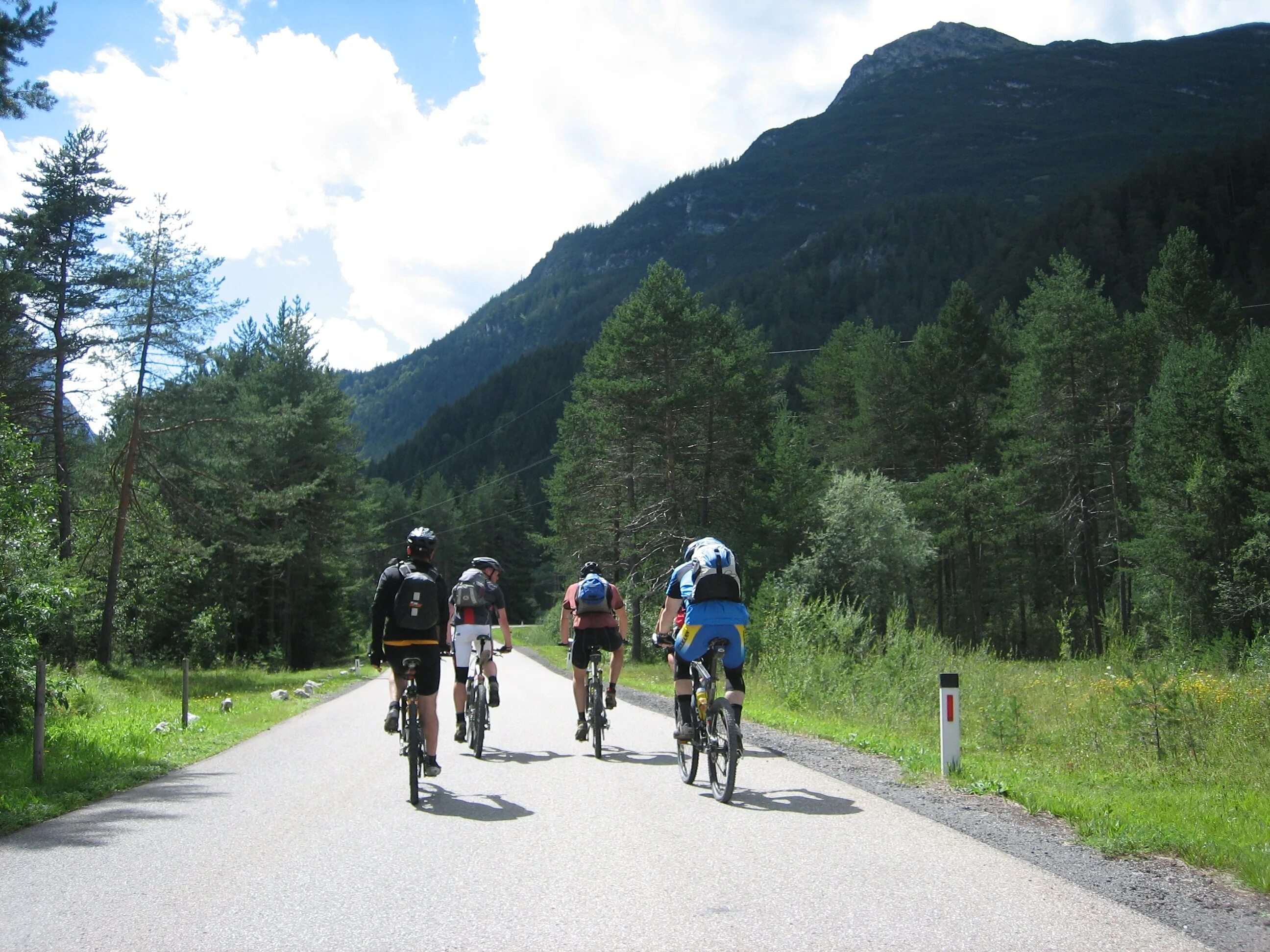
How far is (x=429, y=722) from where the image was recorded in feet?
24.2

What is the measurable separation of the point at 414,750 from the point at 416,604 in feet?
3.62

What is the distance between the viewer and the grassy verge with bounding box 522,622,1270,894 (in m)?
6.17

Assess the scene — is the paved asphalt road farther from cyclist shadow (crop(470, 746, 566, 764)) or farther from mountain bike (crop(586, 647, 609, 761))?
mountain bike (crop(586, 647, 609, 761))

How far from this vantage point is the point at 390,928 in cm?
421

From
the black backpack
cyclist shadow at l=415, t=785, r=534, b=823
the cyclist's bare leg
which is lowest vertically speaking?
cyclist shadow at l=415, t=785, r=534, b=823

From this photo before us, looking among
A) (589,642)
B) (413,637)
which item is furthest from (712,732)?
(589,642)

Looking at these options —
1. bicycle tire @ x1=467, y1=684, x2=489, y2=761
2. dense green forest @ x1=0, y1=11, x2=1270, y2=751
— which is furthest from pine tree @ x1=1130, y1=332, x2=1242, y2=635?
bicycle tire @ x1=467, y1=684, x2=489, y2=761

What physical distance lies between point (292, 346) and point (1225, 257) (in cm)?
6285

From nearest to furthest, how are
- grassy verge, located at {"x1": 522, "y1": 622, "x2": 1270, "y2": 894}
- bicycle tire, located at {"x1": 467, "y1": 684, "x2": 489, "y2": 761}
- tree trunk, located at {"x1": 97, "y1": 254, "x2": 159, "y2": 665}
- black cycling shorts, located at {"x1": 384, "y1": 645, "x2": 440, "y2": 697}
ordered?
grassy verge, located at {"x1": 522, "y1": 622, "x2": 1270, "y2": 894} → black cycling shorts, located at {"x1": 384, "y1": 645, "x2": 440, "y2": 697} → bicycle tire, located at {"x1": 467, "y1": 684, "x2": 489, "y2": 761} → tree trunk, located at {"x1": 97, "y1": 254, "x2": 159, "y2": 665}

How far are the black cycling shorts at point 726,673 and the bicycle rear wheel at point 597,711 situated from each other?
1.78m

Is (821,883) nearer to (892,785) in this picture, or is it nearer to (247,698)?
(892,785)

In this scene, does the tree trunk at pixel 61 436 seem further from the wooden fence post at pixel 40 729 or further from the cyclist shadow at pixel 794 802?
the cyclist shadow at pixel 794 802

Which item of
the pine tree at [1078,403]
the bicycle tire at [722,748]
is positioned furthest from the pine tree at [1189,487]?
the bicycle tire at [722,748]

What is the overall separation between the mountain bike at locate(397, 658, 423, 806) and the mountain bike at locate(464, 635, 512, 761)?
217 cm
